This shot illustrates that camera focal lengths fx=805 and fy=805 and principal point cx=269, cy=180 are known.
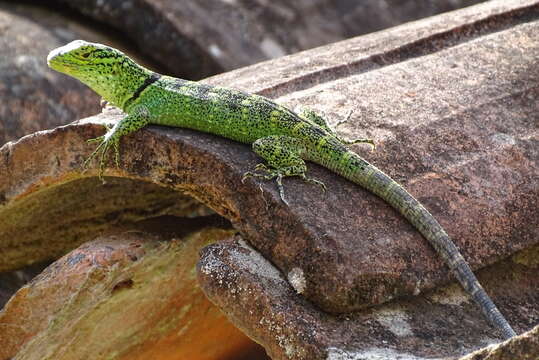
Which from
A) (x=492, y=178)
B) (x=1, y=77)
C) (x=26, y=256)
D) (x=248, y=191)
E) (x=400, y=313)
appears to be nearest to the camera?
(x=400, y=313)

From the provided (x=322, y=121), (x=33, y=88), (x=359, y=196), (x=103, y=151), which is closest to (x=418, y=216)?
(x=359, y=196)

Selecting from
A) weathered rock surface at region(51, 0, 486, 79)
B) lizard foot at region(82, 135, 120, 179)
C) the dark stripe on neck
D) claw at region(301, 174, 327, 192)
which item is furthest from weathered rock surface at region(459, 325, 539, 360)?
weathered rock surface at region(51, 0, 486, 79)

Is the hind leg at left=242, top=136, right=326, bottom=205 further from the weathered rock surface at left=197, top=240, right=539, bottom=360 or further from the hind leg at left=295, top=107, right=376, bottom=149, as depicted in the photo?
the weathered rock surface at left=197, top=240, right=539, bottom=360

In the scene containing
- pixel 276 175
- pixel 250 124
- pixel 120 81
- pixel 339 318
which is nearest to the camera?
pixel 339 318

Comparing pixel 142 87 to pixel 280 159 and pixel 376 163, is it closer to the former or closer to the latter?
pixel 280 159

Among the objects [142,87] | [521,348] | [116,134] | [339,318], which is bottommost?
[339,318]

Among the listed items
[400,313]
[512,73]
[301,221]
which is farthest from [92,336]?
[512,73]

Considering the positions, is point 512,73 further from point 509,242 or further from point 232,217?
point 232,217

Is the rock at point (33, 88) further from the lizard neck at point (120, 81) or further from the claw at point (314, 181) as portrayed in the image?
the claw at point (314, 181)
